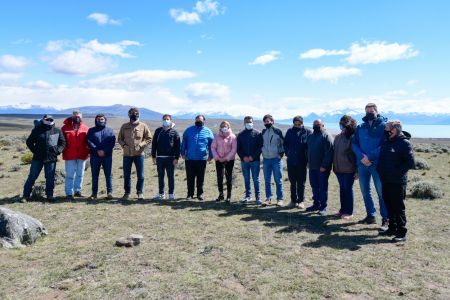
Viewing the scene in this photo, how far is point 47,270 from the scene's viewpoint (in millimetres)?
6242

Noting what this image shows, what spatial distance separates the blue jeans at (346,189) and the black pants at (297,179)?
112 centimetres

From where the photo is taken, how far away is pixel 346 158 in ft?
31.5

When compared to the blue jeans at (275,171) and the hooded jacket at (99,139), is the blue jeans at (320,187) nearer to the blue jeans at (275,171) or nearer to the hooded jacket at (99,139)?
the blue jeans at (275,171)


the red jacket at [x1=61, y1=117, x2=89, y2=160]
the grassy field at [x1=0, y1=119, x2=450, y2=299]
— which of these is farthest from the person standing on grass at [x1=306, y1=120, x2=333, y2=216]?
the red jacket at [x1=61, y1=117, x2=89, y2=160]

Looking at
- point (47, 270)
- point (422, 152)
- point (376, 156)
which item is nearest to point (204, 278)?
point (47, 270)

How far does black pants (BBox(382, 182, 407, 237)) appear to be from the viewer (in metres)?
7.85

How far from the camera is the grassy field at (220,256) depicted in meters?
5.59

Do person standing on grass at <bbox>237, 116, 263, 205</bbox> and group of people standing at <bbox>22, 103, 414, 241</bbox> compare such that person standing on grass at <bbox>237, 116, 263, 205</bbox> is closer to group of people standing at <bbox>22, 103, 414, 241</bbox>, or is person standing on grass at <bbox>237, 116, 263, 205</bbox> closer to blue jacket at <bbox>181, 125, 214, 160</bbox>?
group of people standing at <bbox>22, 103, 414, 241</bbox>

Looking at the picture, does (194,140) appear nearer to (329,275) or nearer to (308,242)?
(308,242)

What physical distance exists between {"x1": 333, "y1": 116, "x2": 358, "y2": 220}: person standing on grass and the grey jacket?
0.15 m

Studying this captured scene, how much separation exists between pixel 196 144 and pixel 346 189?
472cm

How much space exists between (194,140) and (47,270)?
20.8ft

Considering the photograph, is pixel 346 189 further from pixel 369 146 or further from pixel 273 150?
pixel 273 150

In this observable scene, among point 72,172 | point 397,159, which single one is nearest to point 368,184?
point 397,159
